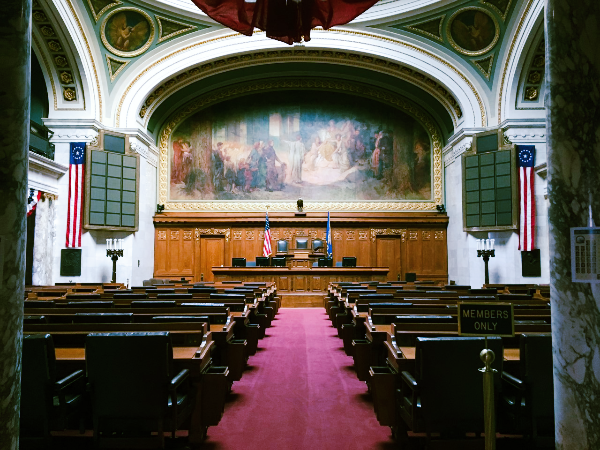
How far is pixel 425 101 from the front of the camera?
1883 centimetres

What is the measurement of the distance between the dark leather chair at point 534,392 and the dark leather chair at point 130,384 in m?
2.14

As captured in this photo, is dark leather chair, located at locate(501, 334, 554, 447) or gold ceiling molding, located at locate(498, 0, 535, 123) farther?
gold ceiling molding, located at locate(498, 0, 535, 123)

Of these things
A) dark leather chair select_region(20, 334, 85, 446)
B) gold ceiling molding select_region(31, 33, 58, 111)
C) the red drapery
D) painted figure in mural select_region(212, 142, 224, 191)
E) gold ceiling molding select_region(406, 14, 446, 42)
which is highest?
gold ceiling molding select_region(406, 14, 446, 42)

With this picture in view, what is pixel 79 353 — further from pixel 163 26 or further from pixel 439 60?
pixel 439 60

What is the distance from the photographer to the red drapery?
5523mm

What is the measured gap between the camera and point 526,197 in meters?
15.2

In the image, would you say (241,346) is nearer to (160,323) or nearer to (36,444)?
(160,323)

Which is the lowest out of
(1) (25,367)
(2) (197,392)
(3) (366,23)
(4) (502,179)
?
(2) (197,392)

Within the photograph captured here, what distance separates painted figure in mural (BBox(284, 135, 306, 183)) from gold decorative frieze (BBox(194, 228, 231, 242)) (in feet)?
10.6

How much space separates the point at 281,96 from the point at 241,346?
16.3 metres

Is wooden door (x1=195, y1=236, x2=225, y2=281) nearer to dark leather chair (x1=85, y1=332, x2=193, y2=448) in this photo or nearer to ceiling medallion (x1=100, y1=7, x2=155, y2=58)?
ceiling medallion (x1=100, y1=7, x2=155, y2=58)

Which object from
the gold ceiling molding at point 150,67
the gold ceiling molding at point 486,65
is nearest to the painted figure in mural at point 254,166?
the gold ceiling molding at point 150,67

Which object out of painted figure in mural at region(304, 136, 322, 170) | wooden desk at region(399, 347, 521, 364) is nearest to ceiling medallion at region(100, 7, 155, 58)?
painted figure in mural at region(304, 136, 322, 170)

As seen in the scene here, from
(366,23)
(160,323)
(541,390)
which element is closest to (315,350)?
(160,323)
